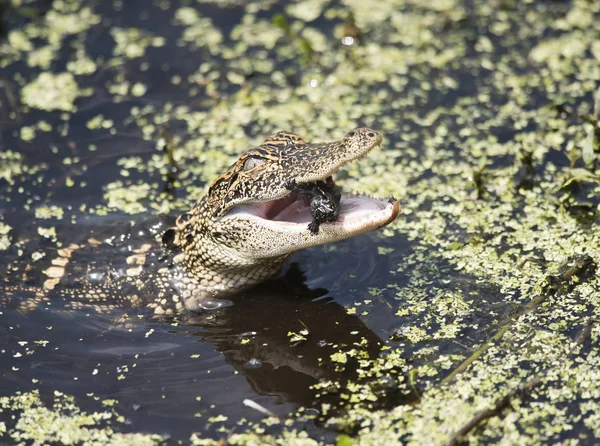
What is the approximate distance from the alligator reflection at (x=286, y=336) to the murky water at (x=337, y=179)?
1 cm

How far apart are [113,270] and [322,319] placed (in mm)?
1640

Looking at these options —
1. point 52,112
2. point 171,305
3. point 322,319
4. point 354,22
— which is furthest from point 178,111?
point 322,319

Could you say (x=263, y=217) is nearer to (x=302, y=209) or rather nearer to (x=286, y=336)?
(x=302, y=209)

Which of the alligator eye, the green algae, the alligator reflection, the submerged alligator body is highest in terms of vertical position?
the alligator eye

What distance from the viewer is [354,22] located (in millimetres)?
8617

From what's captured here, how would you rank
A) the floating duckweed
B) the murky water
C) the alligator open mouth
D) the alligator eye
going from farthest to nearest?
the floating duckweed → the alligator eye → the murky water → the alligator open mouth

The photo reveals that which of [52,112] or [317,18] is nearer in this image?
[52,112]

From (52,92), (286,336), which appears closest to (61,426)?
(286,336)

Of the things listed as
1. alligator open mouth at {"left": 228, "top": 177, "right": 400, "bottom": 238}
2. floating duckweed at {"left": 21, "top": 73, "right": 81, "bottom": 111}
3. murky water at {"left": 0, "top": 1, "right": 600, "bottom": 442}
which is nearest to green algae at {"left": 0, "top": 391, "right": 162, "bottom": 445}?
murky water at {"left": 0, "top": 1, "right": 600, "bottom": 442}

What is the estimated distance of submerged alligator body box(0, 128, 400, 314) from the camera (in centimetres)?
530

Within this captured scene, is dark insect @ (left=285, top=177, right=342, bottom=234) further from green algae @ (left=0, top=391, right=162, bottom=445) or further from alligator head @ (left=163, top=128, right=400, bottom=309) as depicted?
green algae @ (left=0, top=391, right=162, bottom=445)

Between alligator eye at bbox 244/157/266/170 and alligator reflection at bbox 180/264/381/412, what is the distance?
1.03 m

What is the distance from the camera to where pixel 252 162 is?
5605 mm

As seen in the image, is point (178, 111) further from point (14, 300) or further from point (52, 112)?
point (14, 300)
